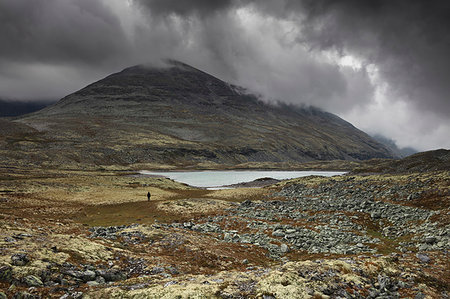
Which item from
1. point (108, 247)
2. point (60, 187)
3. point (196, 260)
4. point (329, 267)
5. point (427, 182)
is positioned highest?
point (427, 182)

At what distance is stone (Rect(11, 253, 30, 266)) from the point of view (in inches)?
435

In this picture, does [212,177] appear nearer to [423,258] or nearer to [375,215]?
[375,215]

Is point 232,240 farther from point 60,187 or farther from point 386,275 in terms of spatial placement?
point 60,187

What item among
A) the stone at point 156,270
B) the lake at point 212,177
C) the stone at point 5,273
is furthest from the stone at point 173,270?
the lake at point 212,177

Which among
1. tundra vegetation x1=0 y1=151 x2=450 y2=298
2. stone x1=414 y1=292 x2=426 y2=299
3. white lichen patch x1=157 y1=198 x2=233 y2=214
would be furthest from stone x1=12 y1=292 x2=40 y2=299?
white lichen patch x1=157 y1=198 x2=233 y2=214

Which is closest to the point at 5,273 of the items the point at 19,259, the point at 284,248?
the point at 19,259

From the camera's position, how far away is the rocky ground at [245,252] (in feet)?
35.4

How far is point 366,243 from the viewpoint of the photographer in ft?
73.5

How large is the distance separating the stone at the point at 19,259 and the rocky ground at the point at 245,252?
5 centimetres

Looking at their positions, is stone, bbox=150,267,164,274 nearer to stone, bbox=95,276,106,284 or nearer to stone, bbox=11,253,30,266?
A: stone, bbox=95,276,106,284

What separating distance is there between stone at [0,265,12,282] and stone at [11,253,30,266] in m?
0.54

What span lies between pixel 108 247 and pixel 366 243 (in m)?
22.0

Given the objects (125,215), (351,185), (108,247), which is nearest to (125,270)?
(108,247)

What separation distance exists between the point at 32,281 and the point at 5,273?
116cm
